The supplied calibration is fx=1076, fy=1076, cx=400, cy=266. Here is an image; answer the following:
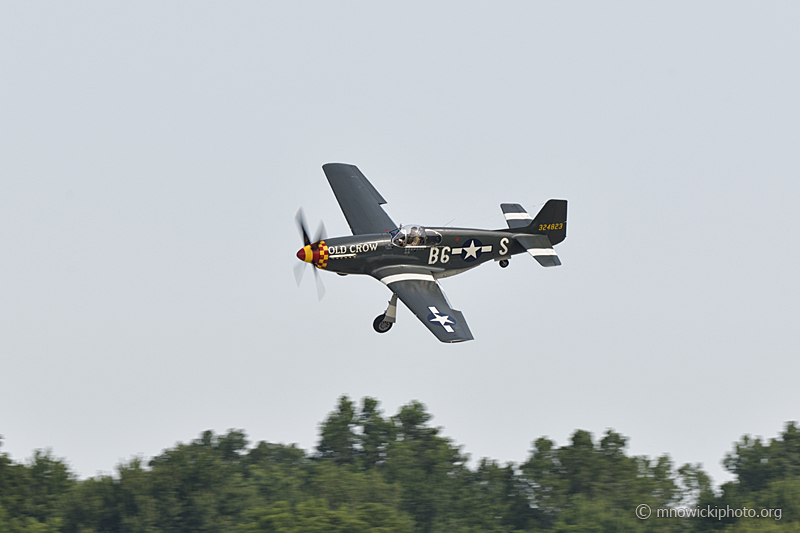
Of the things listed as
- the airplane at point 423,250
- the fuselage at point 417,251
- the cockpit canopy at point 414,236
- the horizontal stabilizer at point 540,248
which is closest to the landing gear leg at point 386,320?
the airplane at point 423,250

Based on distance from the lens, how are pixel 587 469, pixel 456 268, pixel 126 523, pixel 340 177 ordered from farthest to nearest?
pixel 587 469 → pixel 126 523 → pixel 340 177 → pixel 456 268

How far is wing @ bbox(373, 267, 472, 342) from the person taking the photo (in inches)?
1158

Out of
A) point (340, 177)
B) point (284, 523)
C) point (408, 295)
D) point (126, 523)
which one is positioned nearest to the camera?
point (408, 295)

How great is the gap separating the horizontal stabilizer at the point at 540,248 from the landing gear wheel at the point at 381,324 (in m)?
5.26

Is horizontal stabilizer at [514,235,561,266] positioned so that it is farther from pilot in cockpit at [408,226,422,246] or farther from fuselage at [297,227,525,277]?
pilot in cockpit at [408,226,422,246]

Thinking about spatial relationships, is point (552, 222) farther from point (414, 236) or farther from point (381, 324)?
point (381, 324)

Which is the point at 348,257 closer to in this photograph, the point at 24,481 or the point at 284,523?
the point at 284,523

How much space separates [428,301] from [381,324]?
2736mm

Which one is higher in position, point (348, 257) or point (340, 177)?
point (340, 177)

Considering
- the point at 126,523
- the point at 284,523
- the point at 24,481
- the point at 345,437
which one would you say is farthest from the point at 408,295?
the point at 345,437

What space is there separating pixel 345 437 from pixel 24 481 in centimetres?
2441

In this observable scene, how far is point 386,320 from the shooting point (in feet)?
109

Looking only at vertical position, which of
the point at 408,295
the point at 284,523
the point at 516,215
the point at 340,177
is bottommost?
the point at 284,523

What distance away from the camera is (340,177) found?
38562mm
